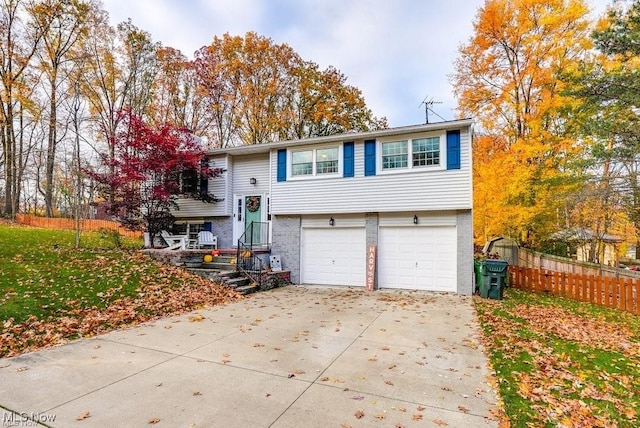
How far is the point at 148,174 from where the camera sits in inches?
463

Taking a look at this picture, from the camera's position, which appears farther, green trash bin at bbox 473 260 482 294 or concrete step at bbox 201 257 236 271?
concrete step at bbox 201 257 236 271

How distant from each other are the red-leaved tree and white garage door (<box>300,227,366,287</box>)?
181 inches

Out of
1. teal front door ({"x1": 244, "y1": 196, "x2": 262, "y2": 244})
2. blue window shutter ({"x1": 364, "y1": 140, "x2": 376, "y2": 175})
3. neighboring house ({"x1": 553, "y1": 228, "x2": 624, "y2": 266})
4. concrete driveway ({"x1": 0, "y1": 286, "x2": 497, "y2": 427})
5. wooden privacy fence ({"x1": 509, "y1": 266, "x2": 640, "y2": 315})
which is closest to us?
concrete driveway ({"x1": 0, "y1": 286, "x2": 497, "y2": 427})

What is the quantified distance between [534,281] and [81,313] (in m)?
12.4

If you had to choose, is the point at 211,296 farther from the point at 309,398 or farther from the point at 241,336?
the point at 309,398

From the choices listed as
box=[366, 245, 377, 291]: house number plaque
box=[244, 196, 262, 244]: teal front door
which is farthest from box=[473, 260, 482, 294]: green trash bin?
box=[244, 196, 262, 244]: teal front door

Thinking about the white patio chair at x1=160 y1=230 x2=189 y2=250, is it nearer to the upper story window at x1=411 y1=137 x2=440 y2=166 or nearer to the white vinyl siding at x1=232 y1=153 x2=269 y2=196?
the white vinyl siding at x1=232 y1=153 x2=269 y2=196

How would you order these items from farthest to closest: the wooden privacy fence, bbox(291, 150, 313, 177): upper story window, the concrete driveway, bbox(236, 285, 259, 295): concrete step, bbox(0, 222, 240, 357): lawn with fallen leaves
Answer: bbox(291, 150, 313, 177): upper story window, bbox(236, 285, 259, 295): concrete step, the wooden privacy fence, bbox(0, 222, 240, 357): lawn with fallen leaves, the concrete driveway

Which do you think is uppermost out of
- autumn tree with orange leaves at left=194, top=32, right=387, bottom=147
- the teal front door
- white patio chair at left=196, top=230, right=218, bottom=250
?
autumn tree with orange leaves at left=194, top=32, right=387, bottom=147

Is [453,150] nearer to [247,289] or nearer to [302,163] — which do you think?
[302,163]

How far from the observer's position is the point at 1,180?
21.2 m

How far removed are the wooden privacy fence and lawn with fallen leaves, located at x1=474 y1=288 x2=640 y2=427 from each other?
0.95 metres

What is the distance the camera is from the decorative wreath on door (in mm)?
12953

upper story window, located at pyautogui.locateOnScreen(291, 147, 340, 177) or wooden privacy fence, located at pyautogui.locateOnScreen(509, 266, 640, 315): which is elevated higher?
upper story window, located at pyautogui.locateOnScreen(291, 147, 340, 177)
